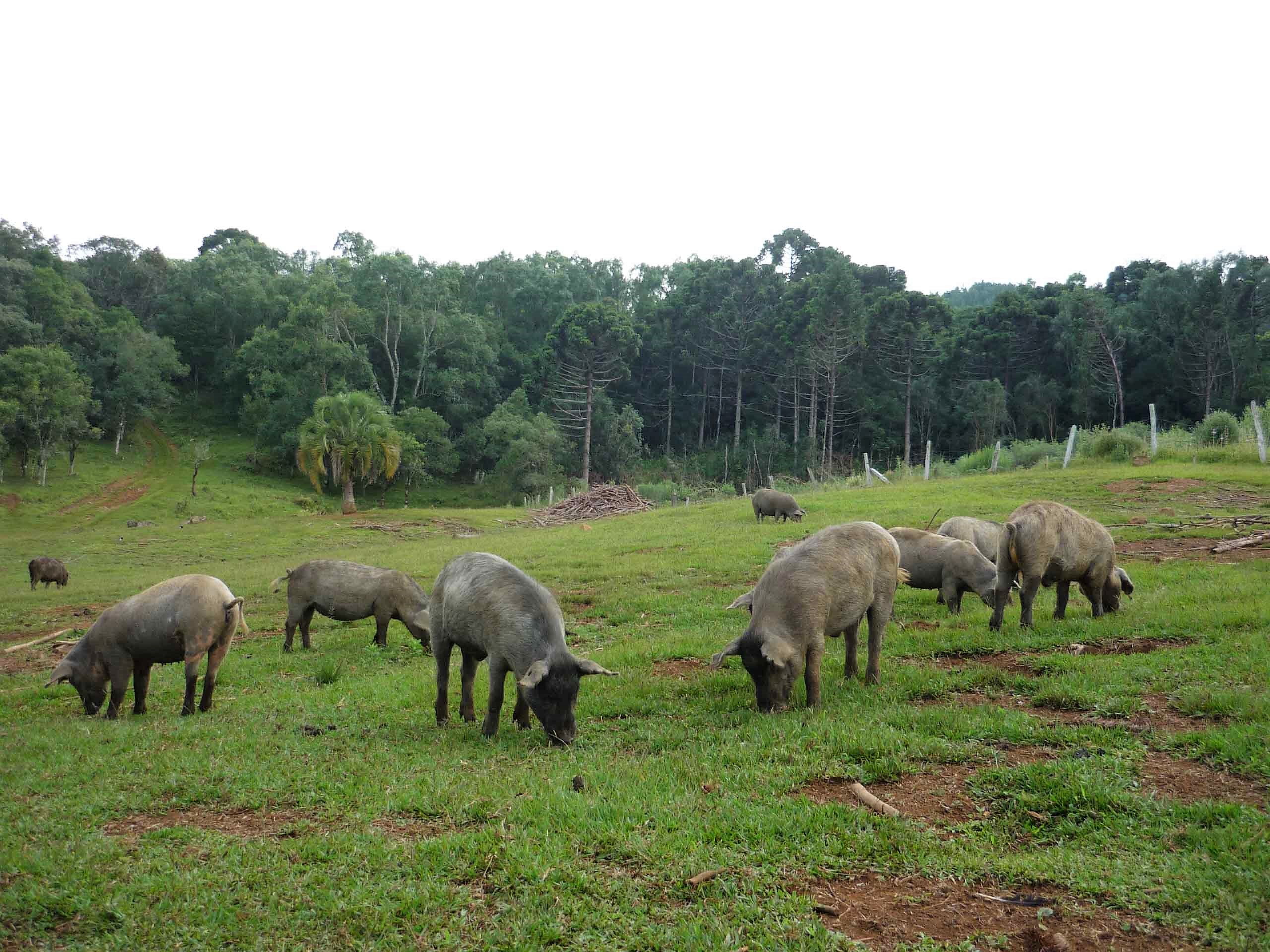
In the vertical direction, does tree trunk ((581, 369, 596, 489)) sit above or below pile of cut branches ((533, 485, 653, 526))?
above

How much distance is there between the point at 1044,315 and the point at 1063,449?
41129mm

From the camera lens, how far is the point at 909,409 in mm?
70625

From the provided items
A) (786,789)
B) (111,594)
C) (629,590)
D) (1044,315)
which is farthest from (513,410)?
(786,789)

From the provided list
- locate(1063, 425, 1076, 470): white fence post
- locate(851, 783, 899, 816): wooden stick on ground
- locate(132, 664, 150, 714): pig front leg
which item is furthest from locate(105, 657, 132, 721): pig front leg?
locate(1063, 425, 1076, 470): white fence post

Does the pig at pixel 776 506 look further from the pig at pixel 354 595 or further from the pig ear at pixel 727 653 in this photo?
the pig ear at pixel 727 653

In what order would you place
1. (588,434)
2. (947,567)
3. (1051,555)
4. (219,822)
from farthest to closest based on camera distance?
(588,434), (947,567), (1051,555), (219,822)

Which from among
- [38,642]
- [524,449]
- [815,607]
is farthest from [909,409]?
[38,642]

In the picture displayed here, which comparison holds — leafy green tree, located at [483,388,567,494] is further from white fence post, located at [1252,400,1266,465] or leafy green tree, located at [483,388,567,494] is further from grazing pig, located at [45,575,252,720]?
grazing pig, located at [45,575,252,720]

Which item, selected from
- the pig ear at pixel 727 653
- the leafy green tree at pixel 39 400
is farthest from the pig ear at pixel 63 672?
the leafy green tree at pixel 39 400

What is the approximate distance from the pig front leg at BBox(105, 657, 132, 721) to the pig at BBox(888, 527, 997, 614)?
11.0 metres

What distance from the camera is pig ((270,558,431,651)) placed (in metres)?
14.2

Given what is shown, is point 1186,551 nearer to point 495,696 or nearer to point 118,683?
point 495,696

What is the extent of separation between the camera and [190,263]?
9744 centimetres

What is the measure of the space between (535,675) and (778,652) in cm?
250
